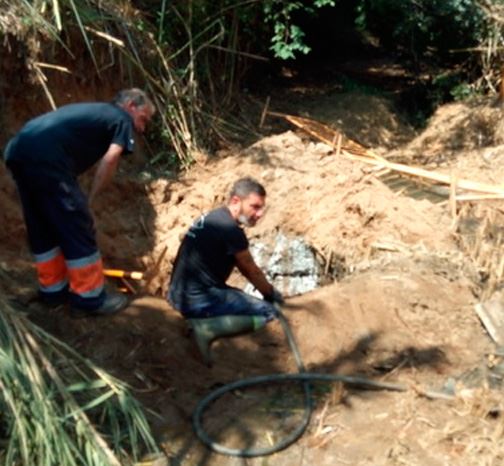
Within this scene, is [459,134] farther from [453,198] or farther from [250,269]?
[250,269]

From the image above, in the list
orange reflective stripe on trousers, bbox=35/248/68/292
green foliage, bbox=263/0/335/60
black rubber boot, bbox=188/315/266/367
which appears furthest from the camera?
green foliage, bbox=263/0/335/60

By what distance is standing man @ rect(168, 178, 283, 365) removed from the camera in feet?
18.1

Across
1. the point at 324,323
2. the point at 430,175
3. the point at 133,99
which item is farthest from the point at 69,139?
the point at 430,175

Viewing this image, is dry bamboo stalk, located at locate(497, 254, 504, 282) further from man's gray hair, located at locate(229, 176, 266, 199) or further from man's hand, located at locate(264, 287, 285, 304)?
man's gray hair, located at locate(229, 176, 266, 199)

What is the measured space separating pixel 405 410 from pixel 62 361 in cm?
192

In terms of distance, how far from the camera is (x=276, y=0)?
10.1m

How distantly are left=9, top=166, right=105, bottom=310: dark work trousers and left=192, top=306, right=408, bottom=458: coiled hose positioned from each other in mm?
1080

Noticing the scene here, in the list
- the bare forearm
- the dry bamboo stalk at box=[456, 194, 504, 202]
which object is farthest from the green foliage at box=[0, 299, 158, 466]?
the dry bamboo stalk at box=[456, 194, 504, 202]

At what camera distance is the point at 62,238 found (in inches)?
208

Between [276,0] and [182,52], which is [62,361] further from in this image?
[276,0]

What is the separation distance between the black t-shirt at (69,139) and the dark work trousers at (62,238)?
0.08 meters

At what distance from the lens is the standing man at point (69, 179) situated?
5168mm

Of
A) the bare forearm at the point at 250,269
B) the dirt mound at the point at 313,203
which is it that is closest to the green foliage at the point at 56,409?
the bare forearm at the point at 250,269

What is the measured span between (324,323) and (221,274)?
0.80 metres
